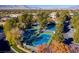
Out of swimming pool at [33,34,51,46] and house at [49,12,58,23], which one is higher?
house at [49,12,58,23]

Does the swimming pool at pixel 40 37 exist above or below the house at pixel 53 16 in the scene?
below

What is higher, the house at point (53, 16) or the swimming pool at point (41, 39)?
the house at point (53, 16)

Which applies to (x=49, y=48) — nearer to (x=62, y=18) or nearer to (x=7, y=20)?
(x=62, y=18)

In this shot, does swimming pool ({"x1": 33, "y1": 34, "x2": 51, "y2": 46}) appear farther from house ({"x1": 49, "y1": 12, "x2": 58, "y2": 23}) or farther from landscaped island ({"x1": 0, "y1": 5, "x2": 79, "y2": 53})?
house ({"x1": 49, "y1": 12, "x2": 58, "y2": 23})

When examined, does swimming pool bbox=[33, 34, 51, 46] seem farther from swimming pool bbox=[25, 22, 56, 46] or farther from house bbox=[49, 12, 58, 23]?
house bbox=[49, 12, 58, 23]

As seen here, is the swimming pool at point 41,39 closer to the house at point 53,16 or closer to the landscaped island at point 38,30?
the landscaped island at point 38,30

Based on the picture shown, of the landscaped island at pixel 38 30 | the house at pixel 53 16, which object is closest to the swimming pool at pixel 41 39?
the landscaped island at pixel 38 30

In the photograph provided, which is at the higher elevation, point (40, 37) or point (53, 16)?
point (53, 16)

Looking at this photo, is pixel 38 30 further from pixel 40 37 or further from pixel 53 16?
pixel 53 16

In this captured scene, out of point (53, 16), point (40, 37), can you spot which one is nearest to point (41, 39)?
point (40, 37)

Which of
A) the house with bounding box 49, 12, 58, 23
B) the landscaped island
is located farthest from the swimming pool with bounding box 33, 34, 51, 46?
the house with bounding box 49, 12, 58, 23

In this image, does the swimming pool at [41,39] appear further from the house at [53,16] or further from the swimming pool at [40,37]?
the house at [53,16]
